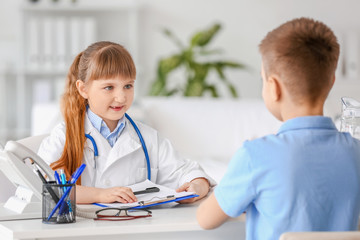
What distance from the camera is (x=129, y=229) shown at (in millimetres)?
1147

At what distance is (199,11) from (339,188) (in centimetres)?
381

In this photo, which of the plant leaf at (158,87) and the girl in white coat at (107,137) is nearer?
the girl in white coat at (107,137)

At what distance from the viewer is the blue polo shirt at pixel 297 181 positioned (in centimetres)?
107

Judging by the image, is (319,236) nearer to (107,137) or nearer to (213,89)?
(107,137)

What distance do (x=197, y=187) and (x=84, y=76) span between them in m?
0.45

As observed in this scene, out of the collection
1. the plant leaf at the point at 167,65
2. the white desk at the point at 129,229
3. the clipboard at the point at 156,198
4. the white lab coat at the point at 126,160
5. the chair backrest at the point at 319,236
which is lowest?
the white desk at the point at 129,229

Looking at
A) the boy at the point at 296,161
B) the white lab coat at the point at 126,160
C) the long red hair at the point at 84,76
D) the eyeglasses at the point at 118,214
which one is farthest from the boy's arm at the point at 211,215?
the long red hair at the point at 84,76

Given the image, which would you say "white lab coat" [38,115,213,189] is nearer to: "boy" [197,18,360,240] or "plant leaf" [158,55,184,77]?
"boy" [197,18,360,240]

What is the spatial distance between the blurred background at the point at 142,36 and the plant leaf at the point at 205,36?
0.03 m

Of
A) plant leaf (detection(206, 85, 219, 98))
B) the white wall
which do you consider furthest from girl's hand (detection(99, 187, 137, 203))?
the white wall

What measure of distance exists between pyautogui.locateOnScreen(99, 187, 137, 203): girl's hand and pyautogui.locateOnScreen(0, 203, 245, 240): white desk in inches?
4.2

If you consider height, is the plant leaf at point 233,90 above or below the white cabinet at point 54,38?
below

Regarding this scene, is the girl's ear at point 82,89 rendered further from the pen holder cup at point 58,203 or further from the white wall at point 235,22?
the white wall at point 235,22

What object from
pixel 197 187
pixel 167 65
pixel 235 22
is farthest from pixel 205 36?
pixel 197 187
